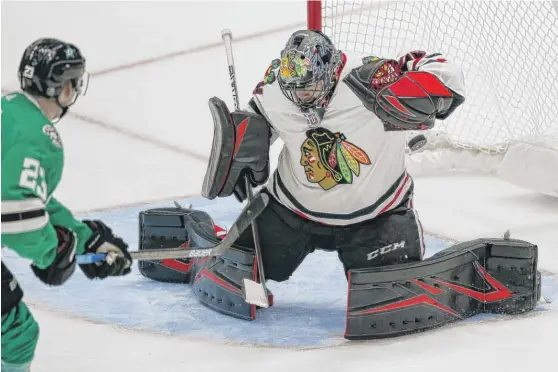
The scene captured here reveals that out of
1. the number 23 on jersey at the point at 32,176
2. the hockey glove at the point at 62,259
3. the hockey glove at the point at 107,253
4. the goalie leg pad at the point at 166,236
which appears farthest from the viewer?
the goalie leg pad at the point at 166,236

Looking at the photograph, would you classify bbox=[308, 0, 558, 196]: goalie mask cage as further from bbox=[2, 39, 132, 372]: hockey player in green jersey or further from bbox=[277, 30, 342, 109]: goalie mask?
bbox=[2, 39, 132, 372]: hockey player in green jersey

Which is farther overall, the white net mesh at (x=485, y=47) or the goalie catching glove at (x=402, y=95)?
the white net mesh at (x=485, y=47)

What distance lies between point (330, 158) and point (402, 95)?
37 cm

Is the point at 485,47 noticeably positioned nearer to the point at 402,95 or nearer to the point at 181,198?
the point at 181,198

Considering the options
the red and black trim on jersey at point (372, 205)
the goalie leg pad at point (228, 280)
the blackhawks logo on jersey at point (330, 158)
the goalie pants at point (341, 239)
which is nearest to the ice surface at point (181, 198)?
the goalie leg pad at point (228, 280)

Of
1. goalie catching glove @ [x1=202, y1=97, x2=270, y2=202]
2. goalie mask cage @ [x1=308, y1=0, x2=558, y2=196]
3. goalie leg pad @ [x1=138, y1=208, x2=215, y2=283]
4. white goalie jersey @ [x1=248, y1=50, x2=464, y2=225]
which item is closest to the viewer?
white goalie jersey @ [x1=248, y1=50, x2=464, y2=225]

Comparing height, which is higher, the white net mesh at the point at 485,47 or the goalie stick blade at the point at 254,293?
the white net mesh at the point at 485,47

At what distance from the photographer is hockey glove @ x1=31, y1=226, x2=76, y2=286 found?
260 centimetres

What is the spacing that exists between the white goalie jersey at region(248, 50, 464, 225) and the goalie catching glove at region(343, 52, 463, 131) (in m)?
0.14

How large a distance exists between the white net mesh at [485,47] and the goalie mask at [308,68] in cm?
110

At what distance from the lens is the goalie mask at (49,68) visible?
253cm

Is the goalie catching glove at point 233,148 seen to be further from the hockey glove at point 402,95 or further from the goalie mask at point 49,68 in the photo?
the goalie mask at point 49,68

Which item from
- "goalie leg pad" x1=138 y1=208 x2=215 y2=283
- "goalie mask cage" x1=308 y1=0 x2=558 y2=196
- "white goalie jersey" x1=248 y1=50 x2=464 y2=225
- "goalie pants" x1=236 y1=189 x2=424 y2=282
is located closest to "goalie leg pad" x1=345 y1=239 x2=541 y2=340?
"goalie pants" x1=236 y1=189 x2=424 y2=282

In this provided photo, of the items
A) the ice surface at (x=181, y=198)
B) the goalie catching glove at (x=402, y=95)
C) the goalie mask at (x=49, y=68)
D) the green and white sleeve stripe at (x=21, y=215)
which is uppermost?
the goalie mask at (x=49, y=68)
